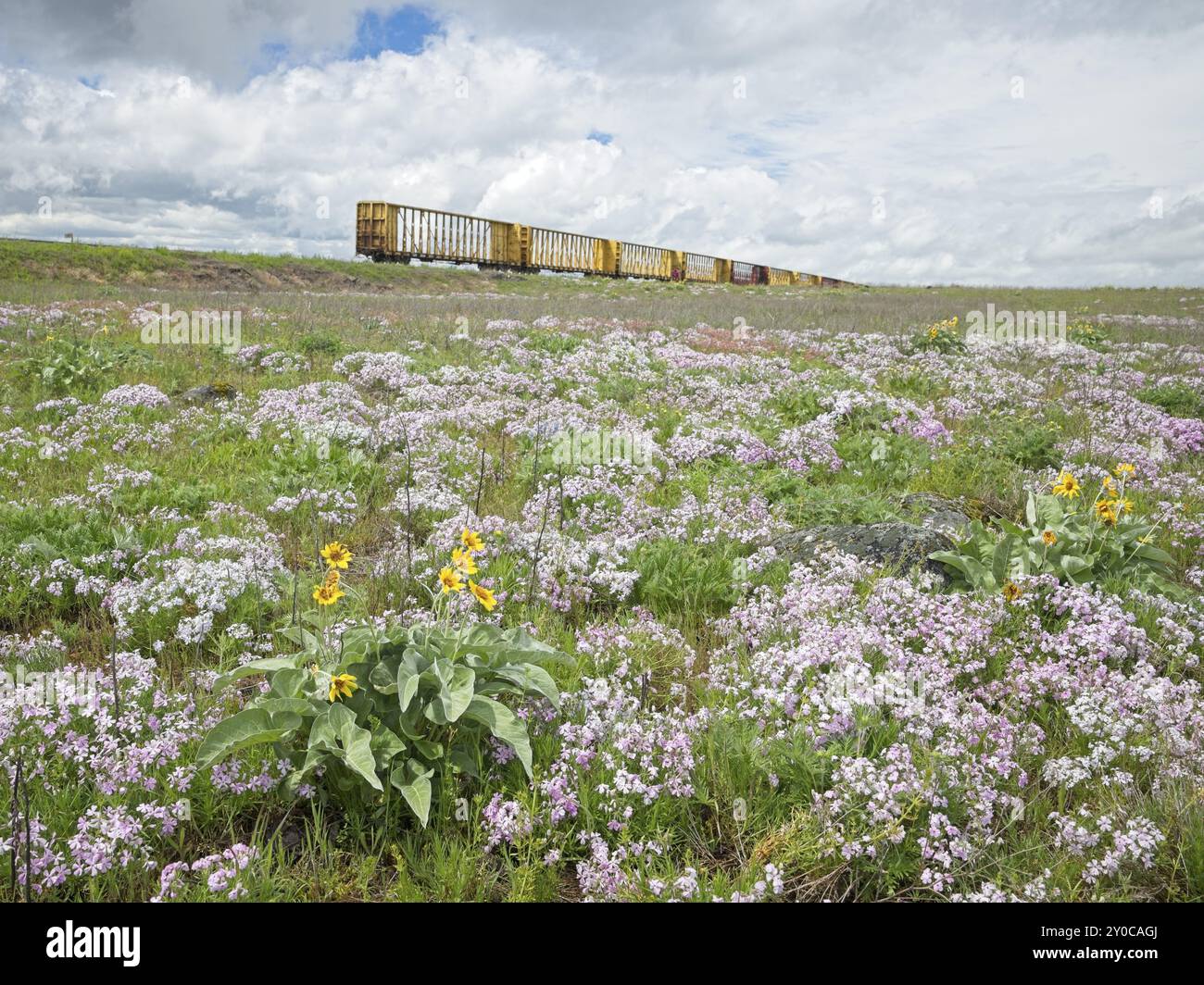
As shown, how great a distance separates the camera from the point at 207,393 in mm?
10461

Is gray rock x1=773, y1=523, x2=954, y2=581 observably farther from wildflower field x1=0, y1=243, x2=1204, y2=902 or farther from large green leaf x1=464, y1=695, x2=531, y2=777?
large green leaf x1=464, y1=695, x2=531, y2=777

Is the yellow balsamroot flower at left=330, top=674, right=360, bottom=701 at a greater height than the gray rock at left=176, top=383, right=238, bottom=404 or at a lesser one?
lesser

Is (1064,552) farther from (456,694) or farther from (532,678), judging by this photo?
(456,694)

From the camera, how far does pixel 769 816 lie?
348cm

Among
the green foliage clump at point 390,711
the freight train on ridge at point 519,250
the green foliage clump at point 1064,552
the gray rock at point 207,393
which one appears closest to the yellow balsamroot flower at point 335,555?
the green foliage clump at point 390,711

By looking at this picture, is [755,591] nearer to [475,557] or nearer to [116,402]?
[475,557]

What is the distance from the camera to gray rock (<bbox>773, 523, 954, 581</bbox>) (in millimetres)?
5668

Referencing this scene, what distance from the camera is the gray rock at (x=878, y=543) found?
5668 mm

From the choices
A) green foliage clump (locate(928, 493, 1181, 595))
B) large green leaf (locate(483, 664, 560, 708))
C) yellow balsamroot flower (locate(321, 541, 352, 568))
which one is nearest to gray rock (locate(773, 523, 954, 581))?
green foliage clump (locate(928, 493, 1181, 595))

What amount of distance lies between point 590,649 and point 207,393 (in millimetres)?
8585

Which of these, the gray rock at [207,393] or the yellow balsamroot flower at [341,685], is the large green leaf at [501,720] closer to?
the yellow balsamroot flower at [341,685]

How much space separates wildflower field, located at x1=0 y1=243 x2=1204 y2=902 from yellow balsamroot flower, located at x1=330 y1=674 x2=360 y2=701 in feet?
0.46

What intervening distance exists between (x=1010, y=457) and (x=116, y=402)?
452 inches
